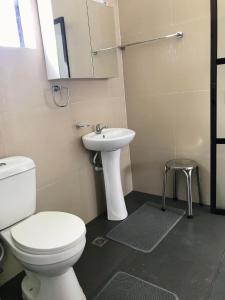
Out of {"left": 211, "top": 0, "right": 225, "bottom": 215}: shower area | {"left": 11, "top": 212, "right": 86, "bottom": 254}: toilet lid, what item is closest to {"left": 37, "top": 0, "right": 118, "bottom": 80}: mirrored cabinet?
{"left": 211, "top": 0, "right": 225, "bottom": 215}: shower area

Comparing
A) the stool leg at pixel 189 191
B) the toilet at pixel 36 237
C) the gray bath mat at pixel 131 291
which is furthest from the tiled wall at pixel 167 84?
the toilet at pixel 36 237

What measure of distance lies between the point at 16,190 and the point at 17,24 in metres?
1.17

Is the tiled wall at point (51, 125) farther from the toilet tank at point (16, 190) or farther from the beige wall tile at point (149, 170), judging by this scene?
the beige wall tile at point (149, 170)

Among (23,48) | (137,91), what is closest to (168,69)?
(137,91)

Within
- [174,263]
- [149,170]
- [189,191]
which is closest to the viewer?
[174,263]

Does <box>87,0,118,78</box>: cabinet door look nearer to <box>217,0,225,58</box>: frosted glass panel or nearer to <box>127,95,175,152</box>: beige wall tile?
<box>127,95,175,152</box>: beige wall tile

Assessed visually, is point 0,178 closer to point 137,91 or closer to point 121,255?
point 121,255

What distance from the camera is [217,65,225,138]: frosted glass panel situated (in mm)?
2074

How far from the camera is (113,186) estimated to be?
2303 millimetres

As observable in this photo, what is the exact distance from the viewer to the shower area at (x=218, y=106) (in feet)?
6.55

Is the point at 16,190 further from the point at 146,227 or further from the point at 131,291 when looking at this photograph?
the point at 146,227

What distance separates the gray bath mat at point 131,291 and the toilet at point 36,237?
171 millimetres

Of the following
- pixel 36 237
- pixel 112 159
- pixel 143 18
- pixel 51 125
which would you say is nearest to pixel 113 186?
pixel 112 159

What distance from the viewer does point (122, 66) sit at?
265 cm
